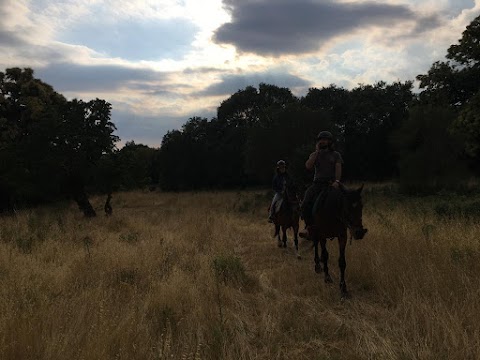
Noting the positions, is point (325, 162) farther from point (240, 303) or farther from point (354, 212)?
point (240, 303)

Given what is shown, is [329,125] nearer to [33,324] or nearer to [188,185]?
[188,185]

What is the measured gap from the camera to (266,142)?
125 ft

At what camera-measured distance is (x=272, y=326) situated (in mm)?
4852

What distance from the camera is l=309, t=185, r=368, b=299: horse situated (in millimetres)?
6586

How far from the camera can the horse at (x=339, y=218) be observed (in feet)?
21.6

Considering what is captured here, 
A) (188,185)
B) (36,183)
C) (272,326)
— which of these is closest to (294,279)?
(272,326)

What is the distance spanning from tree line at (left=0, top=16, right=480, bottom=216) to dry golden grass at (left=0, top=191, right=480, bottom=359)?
11.4 metres

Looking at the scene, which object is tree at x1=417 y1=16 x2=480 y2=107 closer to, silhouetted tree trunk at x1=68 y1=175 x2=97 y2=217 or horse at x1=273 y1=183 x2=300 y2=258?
horse at x1=273 y1=183 x2=300 y2=258

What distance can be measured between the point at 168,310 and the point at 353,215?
138 inches

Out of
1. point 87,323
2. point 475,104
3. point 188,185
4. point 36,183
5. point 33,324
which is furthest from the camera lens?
point 188,185

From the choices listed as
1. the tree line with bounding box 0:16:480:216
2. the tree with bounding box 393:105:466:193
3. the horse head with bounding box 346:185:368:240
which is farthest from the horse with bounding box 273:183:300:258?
the tree with bounding box 393:105:466:193

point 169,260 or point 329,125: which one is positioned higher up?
point 329,125

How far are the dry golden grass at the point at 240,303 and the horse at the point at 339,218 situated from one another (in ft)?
1.83

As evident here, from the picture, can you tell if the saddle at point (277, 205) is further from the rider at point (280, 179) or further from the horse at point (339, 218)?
the horse at point (339, 218)
